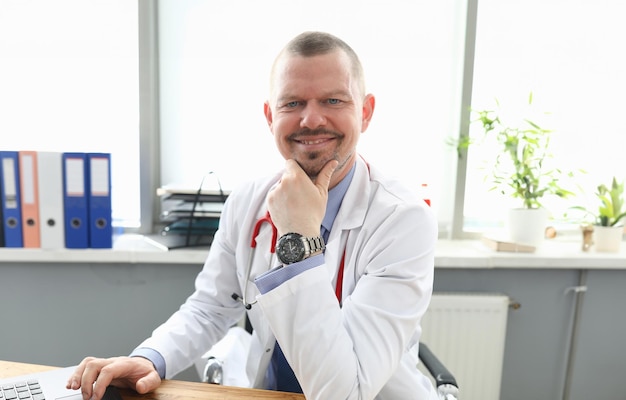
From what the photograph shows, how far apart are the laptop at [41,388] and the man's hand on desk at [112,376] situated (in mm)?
15

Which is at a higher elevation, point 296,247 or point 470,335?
point 296,247

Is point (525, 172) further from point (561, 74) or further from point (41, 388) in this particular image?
point (41, 388)

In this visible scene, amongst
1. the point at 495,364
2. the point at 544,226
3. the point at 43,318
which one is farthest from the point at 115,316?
the point at 544,226

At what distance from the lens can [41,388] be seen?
0.86 m

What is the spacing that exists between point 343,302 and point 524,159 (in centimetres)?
119

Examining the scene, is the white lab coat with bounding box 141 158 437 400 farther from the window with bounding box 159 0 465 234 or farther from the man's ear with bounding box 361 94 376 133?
the window with bounding box 159 0 465 234

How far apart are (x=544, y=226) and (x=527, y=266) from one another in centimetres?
20

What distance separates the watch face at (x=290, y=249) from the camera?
90 cm

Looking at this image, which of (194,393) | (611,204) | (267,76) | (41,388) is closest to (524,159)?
(611,204)

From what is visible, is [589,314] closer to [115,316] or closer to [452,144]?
[452,144]

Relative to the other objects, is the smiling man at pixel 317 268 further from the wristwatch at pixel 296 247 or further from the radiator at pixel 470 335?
the radiator at pixel 470 335

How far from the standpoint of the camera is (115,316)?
1901mm

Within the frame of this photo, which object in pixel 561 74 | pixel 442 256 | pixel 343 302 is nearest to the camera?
pixel 343 302

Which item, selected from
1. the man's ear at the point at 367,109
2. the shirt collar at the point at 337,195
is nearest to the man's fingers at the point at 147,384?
the shirt collar at the point at 337,195
